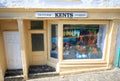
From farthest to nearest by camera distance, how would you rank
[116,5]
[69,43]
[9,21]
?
[69,43], [9,21], [116,5]

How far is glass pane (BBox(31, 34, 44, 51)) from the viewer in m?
8.87

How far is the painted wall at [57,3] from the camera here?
7375 millimetres

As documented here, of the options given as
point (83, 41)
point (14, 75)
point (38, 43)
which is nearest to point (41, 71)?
point (14, 75)

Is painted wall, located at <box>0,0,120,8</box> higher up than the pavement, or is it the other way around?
painted wall, located at <box>0,0,120,8</box>

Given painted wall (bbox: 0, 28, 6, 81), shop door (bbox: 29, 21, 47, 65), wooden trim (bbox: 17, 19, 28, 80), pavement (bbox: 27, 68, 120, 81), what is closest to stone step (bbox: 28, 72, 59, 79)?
pavement (bbox: 27, 68, 120, 81)

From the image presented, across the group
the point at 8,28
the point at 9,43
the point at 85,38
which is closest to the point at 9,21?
the point at 8,28

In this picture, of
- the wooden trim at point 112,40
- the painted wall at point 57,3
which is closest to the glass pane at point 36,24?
the painted wall at point 57,3

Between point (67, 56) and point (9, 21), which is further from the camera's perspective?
point (67, 56)

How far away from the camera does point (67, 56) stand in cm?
884

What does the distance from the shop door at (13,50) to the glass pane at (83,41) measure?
2.52m

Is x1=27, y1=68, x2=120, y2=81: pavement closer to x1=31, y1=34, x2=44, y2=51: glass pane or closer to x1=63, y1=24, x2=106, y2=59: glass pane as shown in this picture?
x1=63, y1=24, x2=106, y2=59: glass pane

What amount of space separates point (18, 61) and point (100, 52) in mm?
4576

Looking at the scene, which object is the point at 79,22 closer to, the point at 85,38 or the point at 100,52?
the point at 85,38

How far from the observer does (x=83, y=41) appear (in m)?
8.81
